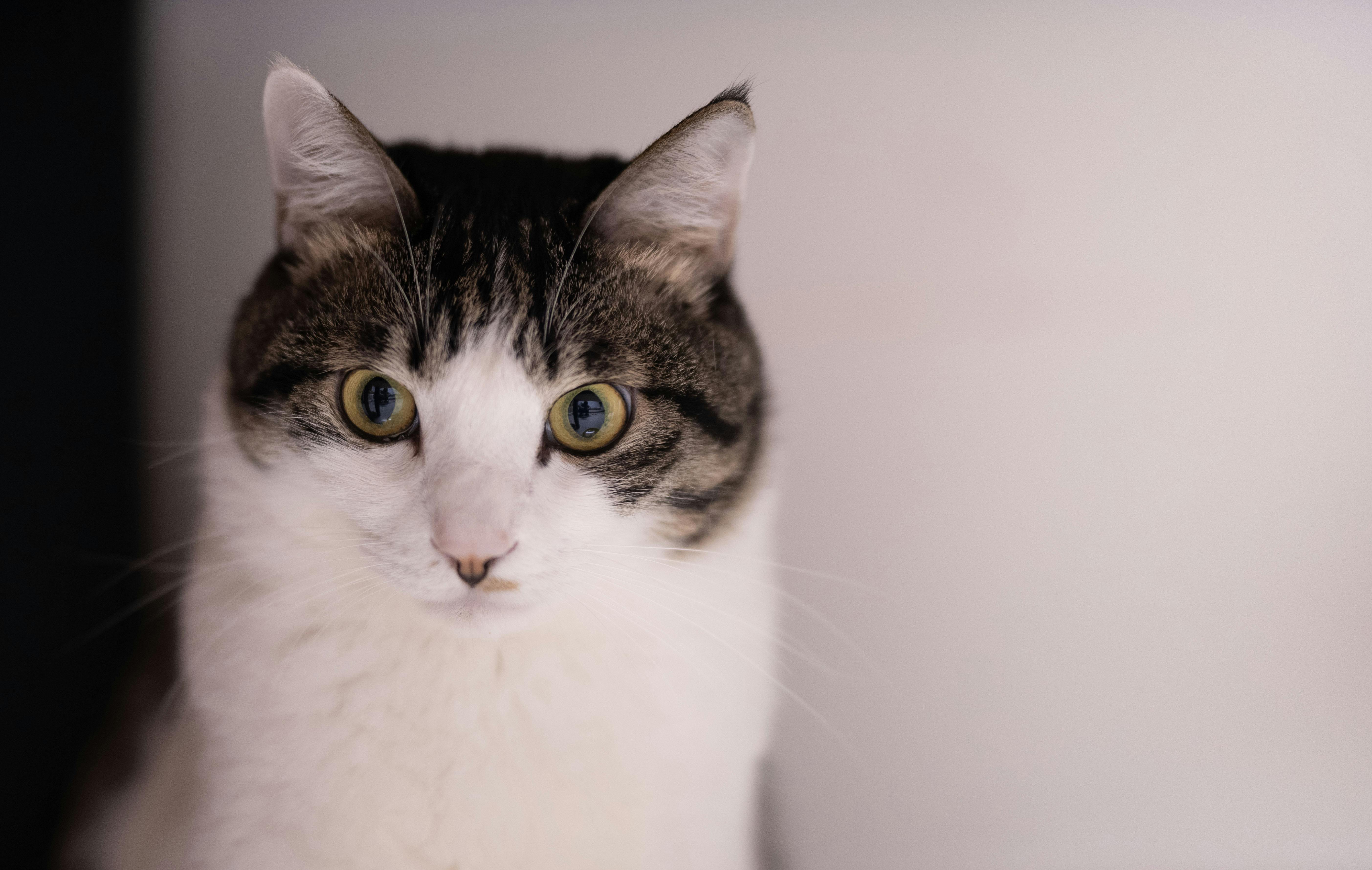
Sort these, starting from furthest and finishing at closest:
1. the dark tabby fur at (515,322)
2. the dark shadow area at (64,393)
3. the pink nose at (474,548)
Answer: the dark shadow area at (64,393)
the dark tabby fur at (515,322)
the pink nose at (474,548)

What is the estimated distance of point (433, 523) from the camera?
732 mm

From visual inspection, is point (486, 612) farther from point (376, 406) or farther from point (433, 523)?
point (376, 406)

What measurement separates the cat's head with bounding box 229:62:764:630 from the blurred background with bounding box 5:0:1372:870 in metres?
0.28

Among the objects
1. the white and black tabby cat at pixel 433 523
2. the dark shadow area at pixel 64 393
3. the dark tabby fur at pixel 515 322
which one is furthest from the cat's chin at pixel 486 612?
the dark shadow area at pixel 64 393

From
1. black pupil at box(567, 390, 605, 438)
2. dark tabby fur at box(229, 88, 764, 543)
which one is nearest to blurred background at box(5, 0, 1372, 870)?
dark tabby fur at box(229, 88, 764, 543)

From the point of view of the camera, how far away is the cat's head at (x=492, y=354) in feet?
2.50

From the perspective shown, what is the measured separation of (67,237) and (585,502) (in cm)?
83

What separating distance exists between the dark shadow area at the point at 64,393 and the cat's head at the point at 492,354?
1.00 feet

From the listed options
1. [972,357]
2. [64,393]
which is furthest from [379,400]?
[972,357]

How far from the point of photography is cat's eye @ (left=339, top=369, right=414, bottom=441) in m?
0.82

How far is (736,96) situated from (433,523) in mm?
501

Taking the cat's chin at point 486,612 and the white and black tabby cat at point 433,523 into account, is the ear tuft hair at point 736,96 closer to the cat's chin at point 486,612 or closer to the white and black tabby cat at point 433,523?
the white and black tabby cat at point 433,523

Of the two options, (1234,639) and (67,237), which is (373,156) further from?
(1234,639)

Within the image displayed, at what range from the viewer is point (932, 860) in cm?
113
